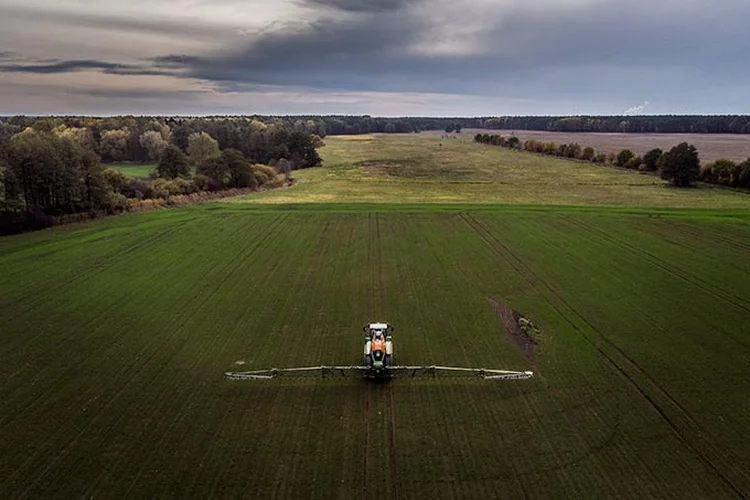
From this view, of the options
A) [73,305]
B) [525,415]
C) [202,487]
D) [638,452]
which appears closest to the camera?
[202,487]

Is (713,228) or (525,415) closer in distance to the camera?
(525,415)

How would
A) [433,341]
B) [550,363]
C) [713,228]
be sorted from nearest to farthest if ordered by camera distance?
[550,363] < [433,341] < [713,228]

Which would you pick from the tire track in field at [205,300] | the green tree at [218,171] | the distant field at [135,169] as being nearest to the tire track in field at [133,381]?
the tire track in field at [205,300]

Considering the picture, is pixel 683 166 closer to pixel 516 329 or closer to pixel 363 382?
pixel 516 329

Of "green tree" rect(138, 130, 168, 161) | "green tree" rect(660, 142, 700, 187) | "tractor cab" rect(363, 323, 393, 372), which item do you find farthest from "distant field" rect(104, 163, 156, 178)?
"green tree" rect(660, 142, 700, 187)

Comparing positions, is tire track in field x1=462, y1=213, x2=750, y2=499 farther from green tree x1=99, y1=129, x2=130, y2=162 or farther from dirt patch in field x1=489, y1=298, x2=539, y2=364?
green tree x1=99, y1=129, x2=130, y2=162

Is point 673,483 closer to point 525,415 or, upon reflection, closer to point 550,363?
point 525,415

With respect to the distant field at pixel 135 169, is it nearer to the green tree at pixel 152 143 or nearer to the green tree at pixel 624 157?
the green tree at pixel 152 143

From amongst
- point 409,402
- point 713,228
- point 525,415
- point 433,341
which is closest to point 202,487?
point 409,402
